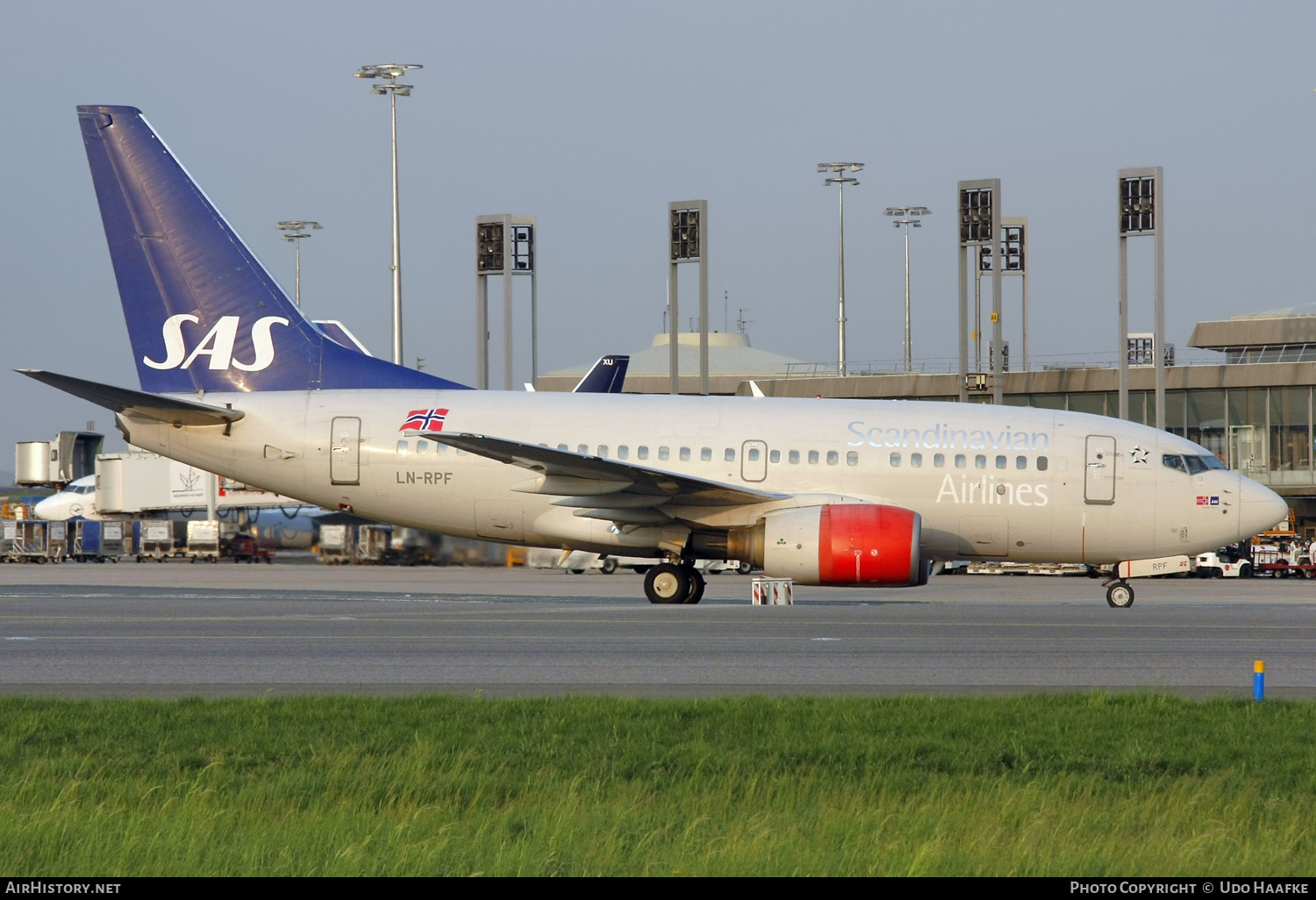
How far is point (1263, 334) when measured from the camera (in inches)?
2859

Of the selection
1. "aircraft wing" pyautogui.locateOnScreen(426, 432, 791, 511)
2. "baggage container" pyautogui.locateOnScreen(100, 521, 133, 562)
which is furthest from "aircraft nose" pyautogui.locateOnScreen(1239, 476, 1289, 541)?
"baggage container" pyautogui.locateOnScreen(100, 521, 133, 562)

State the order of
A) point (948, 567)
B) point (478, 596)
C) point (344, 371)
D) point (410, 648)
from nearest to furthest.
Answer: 1. point (410, 648)
2. point (344, 371)
3. point (478, 596)
4. point (948, 567)

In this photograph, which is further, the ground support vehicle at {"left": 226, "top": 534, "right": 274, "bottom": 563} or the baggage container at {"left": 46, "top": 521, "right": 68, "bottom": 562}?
the baggage container at {"left": 46, "top": 521, "right": 68, "bottom": 562}

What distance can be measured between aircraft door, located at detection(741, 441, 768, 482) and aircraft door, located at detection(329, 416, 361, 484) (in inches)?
265

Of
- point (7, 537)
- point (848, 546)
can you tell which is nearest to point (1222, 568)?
point (848, 546)

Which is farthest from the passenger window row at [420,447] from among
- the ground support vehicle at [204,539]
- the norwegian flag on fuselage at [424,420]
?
the ground support vehicle at [204,539]

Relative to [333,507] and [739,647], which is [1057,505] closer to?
[739,647]

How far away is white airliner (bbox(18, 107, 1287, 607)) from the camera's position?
2400 centimetres

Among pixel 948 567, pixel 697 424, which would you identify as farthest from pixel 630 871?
pixel 948 567

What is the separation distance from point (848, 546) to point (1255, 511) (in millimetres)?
7599

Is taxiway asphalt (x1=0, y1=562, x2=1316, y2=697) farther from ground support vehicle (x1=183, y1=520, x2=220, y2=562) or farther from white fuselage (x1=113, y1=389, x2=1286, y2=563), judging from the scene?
ground support vehicle (x1=183, y1=520, x2=220, y2=562)

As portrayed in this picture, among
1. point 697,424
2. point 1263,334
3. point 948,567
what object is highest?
point 1263,334

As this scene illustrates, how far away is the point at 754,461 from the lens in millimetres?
24141
